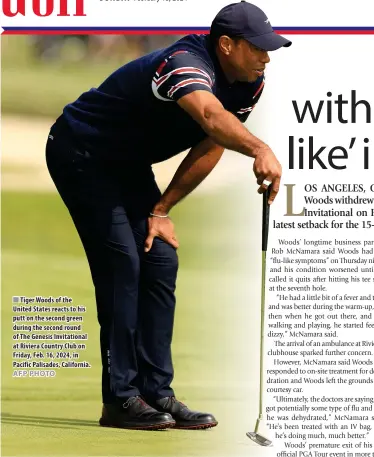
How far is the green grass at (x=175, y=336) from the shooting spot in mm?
5320

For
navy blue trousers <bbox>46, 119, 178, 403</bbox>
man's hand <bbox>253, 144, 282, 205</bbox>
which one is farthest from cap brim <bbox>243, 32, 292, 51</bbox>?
navy blue trousers <bbox>46, 119, 178, 403</bbox>

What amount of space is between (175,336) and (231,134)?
3.97 ft

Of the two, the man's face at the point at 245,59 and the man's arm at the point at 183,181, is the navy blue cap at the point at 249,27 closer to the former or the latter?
the man's face at the point at 245,59

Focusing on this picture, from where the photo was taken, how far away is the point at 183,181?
5.50 meters

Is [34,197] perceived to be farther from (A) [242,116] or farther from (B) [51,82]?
(A) [242,116]

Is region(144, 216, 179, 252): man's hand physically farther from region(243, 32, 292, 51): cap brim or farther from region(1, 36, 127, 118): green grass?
region(243, 32, 292, 51): cap brim

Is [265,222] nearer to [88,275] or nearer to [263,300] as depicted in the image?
[263,300]

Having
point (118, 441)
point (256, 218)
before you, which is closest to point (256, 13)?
point (256, 218)

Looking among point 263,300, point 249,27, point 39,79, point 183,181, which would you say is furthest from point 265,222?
point 39,79

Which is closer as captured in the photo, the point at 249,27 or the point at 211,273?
the point at 249,27

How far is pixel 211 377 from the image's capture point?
224 inches

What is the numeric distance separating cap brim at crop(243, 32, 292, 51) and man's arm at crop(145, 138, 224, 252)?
469 mm

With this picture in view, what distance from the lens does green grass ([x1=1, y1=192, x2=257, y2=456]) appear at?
532cm

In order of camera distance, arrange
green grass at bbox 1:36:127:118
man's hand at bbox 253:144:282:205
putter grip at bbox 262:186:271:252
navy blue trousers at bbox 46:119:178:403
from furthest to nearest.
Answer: green grass at bbox 1:36:127:118 → navy blue trousers at bbox 46:119:178:403 → putter grip at bbox 262:186:271:252 → man's hand at bbox 253:144:282:205
